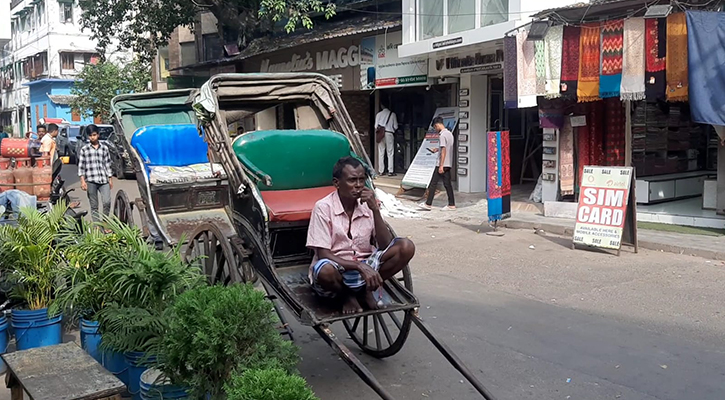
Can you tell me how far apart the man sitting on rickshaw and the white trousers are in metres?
12.7

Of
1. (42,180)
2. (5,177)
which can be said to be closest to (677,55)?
(42,180)

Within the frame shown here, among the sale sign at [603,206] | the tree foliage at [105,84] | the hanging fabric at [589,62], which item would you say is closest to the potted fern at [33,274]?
the sale sign at [603,206]

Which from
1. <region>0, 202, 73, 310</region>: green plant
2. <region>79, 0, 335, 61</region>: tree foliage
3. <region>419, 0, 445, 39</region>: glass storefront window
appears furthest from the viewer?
<region>79, 0, 335, 61</region>: tree foliage

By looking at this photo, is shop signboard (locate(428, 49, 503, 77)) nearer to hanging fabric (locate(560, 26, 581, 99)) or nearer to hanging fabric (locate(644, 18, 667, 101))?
hanging fabric (locate(560, 26, 581, 99))

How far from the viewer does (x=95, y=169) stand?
10289mm

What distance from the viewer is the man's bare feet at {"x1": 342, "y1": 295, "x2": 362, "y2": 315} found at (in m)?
4.39

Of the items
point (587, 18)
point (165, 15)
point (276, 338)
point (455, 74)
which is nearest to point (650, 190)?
point (587, 18)

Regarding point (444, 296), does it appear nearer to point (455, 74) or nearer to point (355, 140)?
point (355, 140)

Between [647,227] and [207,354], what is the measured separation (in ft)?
29.6

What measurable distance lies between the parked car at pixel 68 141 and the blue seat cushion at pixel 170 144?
18.9 metres

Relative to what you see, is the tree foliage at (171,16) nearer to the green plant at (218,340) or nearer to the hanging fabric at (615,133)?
the hanging fabric at (615,133)

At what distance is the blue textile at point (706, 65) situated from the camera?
355 inches

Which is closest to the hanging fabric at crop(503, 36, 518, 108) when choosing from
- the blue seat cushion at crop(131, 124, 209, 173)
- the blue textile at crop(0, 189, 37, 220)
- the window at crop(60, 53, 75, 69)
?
the blue seat cushion at crop(131, 124, 209, 173)

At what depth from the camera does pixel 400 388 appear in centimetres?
477
